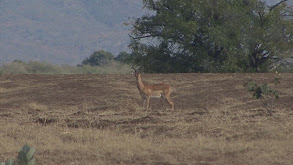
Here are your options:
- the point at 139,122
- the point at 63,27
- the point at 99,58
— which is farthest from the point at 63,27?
the point at 139,122

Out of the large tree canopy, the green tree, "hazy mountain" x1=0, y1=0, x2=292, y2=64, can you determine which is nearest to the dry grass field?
the large tree canopy

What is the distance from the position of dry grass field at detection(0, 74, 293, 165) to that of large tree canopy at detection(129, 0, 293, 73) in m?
5.49

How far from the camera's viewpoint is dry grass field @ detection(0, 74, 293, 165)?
37.3ft

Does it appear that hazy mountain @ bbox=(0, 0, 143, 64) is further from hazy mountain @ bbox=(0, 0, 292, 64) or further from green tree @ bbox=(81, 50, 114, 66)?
green tree @ bbox=(81, 50, 114, 66)

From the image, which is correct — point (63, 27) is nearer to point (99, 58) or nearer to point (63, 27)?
point (63, 27)

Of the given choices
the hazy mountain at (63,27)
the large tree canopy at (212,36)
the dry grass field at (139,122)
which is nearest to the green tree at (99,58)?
the large tree canopy at (212,36)

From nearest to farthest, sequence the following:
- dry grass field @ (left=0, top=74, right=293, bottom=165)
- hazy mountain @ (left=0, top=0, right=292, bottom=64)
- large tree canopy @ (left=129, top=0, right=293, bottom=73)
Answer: dry grass field @ (left=0, top=74, right=293, bottom=165) → large tree canopy @ (left=129, top=0, right=293, bottom=73) → hazy mountain @ (left=0, top=0, right=292, bottom=64)

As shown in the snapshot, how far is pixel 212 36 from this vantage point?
27.5 meters

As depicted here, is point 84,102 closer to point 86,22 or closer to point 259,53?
point 259,53

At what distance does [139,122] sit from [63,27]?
131155 mm

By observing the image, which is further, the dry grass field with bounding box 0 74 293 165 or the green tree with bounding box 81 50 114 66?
the green tree with bounding box 81 50 114 66

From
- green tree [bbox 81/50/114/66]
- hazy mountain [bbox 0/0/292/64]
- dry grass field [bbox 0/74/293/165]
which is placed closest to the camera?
dry grass field [bbox 0/74/293/165]

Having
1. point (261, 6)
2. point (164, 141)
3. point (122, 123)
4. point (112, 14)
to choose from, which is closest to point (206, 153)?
point (164, 141)

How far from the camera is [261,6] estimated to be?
29484mm
